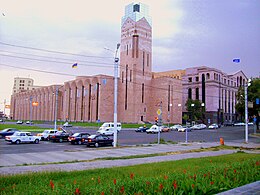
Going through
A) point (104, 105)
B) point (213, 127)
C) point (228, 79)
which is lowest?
point (213, 127)

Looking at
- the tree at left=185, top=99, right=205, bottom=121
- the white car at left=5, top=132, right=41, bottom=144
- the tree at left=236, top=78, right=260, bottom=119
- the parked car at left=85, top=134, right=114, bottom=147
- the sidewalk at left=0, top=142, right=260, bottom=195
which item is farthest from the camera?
the tree at left=185, top=99, right=205, bottom=121

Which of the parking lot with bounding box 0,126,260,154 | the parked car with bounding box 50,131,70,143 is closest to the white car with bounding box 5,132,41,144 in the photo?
the parking lot with bounding box 0,126,260,154

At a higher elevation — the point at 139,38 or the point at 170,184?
the point at 139,38

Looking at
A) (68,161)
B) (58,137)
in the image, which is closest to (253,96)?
(58,137)

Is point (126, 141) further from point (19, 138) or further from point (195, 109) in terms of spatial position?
point (195, 109)

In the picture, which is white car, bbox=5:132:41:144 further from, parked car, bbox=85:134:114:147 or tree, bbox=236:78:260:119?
tree, bbox=236:78:260:119

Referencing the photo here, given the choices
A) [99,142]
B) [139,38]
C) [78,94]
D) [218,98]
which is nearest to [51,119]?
[78,94]

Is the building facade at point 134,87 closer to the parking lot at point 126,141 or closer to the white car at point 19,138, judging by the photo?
the parking lot at point 126,141

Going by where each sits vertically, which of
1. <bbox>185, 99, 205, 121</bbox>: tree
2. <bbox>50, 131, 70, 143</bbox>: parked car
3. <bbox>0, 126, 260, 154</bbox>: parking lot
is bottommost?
<bbox>0, 126, 260, 154</bbox>: parking lot

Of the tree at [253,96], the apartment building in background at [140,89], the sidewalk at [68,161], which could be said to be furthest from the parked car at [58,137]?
the apartment building in background at [140,89]

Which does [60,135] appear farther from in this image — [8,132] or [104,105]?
[104,105]

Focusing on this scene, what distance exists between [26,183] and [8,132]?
110 feet

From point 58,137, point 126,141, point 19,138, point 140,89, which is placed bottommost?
point 126,141

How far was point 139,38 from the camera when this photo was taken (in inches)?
3804
